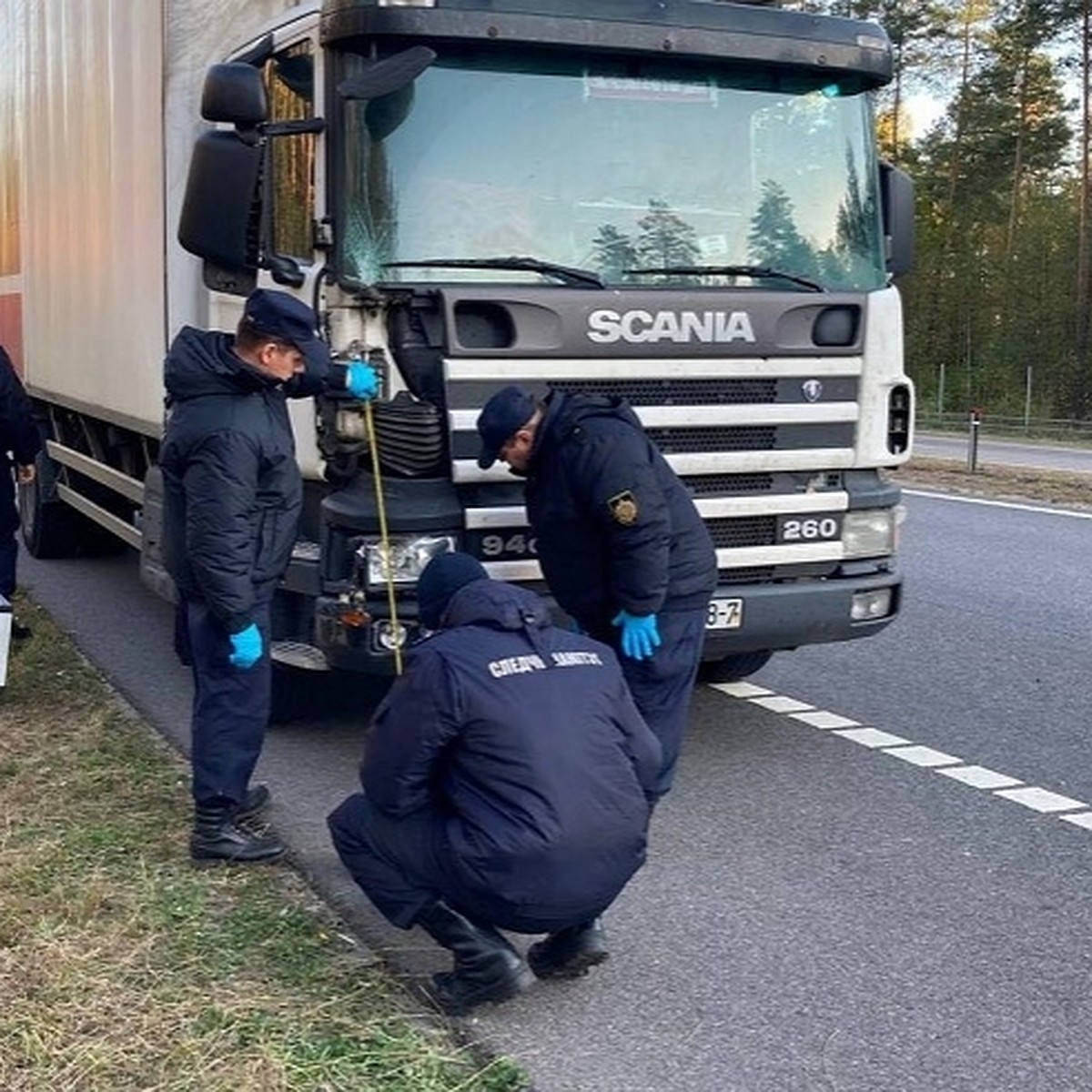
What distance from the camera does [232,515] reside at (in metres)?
4.95

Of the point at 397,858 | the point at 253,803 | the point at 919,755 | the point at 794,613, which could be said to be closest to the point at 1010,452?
the point at 919,755

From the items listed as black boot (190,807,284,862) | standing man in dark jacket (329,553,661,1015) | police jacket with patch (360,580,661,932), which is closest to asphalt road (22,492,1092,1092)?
black boot (190,807,284,862)

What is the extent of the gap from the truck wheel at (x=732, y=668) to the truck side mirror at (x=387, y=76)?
345 cm

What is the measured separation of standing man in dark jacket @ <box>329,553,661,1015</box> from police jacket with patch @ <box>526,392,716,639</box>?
3.06ft

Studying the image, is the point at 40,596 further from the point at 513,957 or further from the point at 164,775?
the point at 513,957

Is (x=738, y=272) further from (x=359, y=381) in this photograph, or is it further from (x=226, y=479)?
(x=226, y=479)

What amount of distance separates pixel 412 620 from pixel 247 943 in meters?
1.53

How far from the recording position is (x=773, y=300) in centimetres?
617

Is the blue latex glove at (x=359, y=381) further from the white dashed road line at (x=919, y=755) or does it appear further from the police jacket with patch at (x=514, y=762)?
the white dashed road line at (x=919, y=755)

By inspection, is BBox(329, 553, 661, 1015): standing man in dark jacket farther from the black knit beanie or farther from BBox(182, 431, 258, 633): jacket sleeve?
BBox(182, 431, 258, 633): jacket sleeve

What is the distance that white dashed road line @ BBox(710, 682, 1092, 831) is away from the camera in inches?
238

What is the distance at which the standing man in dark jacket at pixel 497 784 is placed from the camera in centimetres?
397

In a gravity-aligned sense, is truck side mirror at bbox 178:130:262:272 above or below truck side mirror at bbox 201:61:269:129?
below

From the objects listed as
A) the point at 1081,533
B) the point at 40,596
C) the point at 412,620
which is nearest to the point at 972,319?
the point at 1081,533
